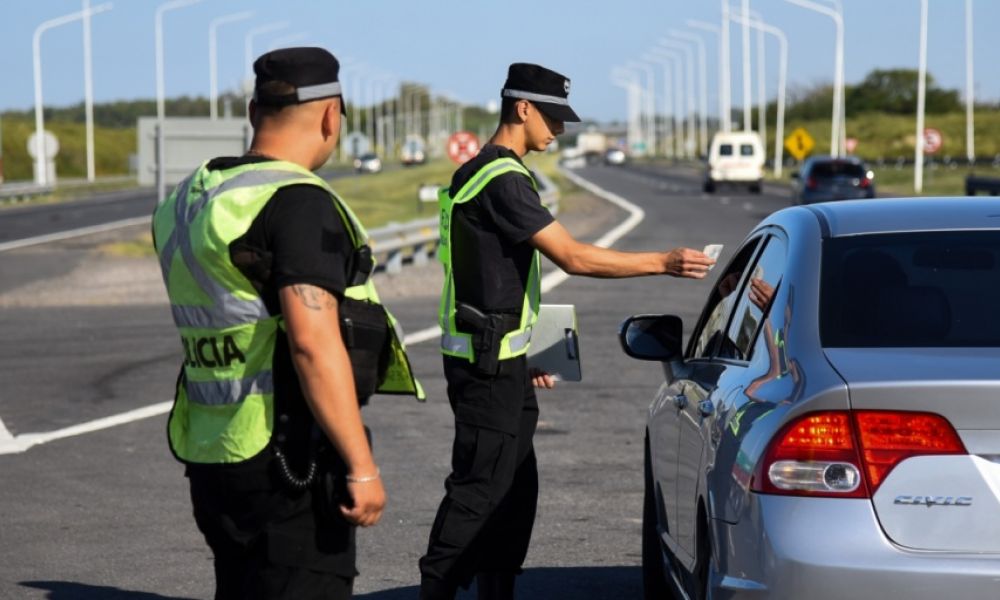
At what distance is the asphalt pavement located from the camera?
7574 mm

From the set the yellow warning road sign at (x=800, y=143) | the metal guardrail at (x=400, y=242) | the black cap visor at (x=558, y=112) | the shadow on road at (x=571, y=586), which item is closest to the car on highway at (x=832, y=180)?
the metal guardrail at (x=400, y=242)

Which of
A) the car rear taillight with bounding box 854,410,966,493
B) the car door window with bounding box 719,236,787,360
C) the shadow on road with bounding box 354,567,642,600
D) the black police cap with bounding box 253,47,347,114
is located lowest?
the shadow on road with bounding box 354,567,642,600

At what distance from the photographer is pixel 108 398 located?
13.6 meters

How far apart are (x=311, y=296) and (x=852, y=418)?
4.19ft

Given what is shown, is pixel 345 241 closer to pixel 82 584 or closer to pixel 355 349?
pixel 355 349

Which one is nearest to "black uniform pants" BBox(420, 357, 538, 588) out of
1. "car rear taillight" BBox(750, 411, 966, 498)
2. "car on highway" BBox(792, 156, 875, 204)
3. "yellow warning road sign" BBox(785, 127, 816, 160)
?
"car rear taillight" BBox(750, 411, 966, 498)

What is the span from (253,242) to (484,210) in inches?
85.9

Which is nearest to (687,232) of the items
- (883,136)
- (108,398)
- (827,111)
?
(108,398)

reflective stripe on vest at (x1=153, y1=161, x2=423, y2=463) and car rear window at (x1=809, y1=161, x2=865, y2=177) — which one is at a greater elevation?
reflective stripe on vest at (x1=153, y1=161, x2=423, y2=463)

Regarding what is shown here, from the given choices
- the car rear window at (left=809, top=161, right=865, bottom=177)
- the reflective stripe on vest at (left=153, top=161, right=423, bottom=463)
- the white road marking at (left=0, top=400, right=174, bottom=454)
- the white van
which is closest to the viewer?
the reflective stripe on vest at (left=153, top=161, right=423, bottom=463)

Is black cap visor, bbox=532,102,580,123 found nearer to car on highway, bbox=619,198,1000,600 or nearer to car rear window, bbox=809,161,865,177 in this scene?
car on highway, bbox=619,198,1000,600

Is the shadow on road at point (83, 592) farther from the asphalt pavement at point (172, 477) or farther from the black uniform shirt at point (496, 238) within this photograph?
the black uniform shirt at point (496, 238)

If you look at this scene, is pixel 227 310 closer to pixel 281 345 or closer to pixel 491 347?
pixel 281 345

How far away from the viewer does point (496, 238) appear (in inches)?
246
